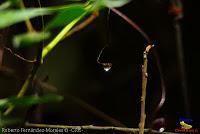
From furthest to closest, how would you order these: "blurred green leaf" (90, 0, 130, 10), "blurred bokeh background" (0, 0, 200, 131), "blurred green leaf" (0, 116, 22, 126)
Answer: "blurred bokeh background" (0, 0, 200, 131) → "blurred green leaf" (0, 116, 22, 126) → "blurred green leaf" (90, 0, 130, 10)

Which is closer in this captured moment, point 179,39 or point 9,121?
point 9,121

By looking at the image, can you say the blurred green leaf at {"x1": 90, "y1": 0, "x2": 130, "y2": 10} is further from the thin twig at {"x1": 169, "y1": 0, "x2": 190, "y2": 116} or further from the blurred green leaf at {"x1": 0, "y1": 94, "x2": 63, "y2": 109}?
the thin twig at {"x1": 169, "y1": 0, "x2": 190, "y2": 116}

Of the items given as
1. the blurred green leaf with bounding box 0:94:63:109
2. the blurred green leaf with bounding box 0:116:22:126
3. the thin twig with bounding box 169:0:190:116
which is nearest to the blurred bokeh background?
the thin twig with bounding box 169:0:190:116

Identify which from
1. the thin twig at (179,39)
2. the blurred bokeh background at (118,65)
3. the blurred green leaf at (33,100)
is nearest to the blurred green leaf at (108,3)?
the blurred green leaf at (33,100)

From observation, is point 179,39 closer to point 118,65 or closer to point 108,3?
point 118,65

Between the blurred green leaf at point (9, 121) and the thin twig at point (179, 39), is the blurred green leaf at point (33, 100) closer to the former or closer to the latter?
the blurred green leaf at point (9, 121)

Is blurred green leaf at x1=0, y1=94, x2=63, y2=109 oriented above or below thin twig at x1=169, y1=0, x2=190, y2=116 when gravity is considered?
below

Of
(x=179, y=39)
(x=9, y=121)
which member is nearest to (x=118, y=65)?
(x=179, y=39)

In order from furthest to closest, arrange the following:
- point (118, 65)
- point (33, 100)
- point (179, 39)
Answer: point (118, 65)
point (179, 39)
point (33, 100)

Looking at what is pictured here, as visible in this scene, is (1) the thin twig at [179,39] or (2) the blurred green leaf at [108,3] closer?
(2) the blurred green leaf at [108,3]

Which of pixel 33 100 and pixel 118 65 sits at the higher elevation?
pixel 118 65

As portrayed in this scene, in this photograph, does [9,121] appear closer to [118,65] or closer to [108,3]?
[108,3]

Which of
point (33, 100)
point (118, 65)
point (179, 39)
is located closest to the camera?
point (33, 100)
